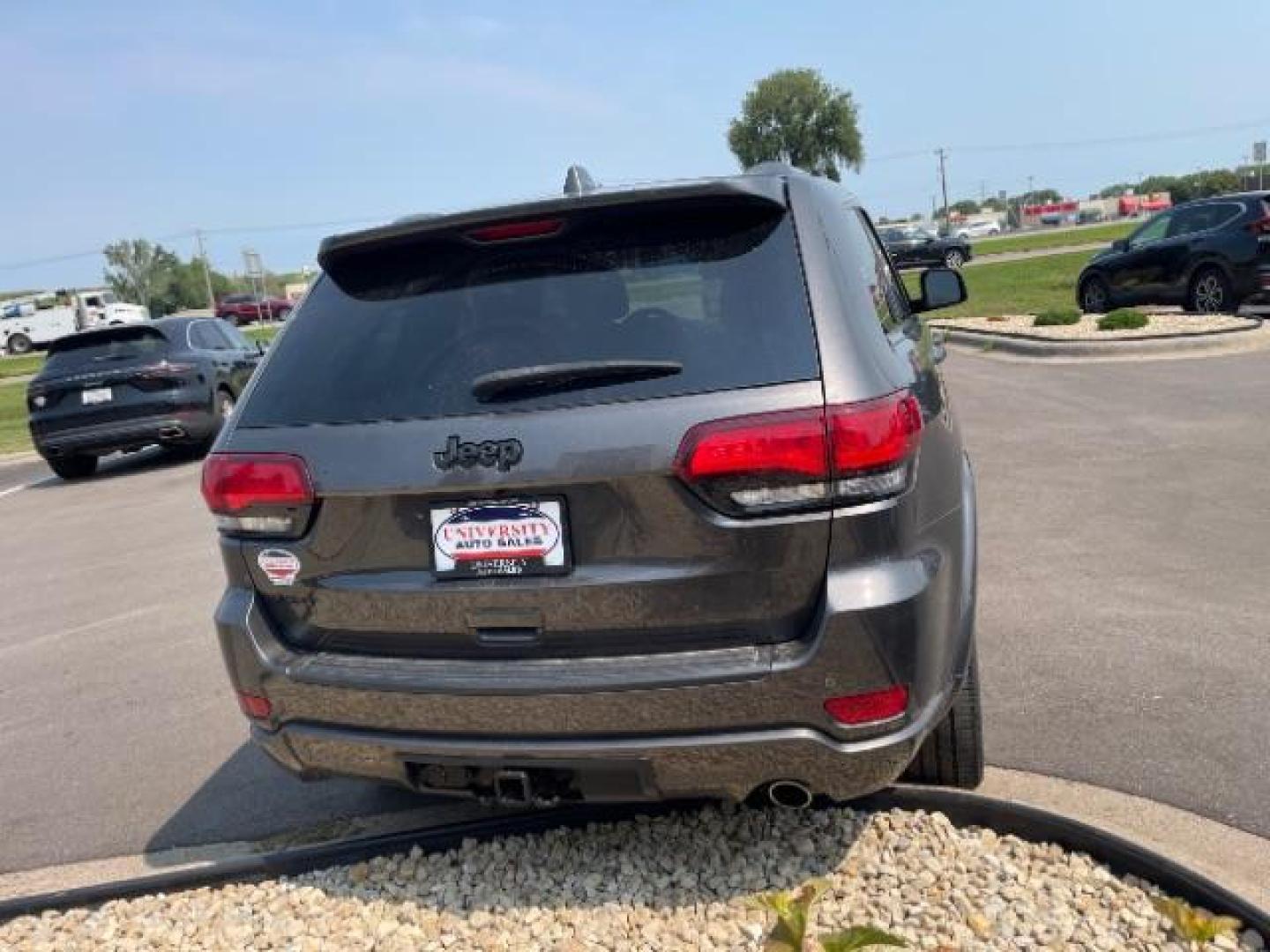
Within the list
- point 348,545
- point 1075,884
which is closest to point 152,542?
point 348,545

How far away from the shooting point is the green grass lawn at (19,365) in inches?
1356

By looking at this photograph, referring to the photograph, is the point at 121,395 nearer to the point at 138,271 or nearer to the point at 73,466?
the point at 73,466

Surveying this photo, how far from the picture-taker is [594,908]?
2.81 meters

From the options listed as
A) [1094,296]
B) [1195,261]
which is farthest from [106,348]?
[1195,261]

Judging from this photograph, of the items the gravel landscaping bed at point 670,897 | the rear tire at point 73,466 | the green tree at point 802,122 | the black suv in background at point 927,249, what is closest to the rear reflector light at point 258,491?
the gravel landscaping bed at point 670,897

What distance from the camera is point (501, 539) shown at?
8.07 ft

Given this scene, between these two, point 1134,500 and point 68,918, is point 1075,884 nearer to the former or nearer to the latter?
point 68,918

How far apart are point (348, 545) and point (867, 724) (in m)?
1.31

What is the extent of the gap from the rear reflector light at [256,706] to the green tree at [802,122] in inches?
3339

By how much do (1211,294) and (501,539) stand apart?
14.7 m

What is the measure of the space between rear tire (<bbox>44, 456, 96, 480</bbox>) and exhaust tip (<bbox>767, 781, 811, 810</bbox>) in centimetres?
1105

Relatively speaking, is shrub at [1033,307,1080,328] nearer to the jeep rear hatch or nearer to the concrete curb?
the concrete curb

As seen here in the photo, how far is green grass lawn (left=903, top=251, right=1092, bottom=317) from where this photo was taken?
1823 centimetres

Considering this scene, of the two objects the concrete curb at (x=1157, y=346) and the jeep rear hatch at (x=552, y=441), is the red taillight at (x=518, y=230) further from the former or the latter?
the concrete curb at (x=1157, y=346)
